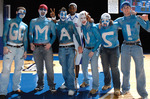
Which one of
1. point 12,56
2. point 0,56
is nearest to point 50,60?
point 12,56

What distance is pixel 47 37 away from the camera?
3.30 meters

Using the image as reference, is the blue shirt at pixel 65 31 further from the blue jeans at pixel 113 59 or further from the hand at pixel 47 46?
the blue jeans at pixel 113 59

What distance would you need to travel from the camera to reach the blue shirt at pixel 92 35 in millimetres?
3175

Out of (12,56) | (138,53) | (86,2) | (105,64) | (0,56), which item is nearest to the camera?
(138,53)

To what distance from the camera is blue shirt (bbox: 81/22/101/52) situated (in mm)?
3175

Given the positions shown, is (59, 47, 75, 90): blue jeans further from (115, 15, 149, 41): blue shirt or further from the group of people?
(115, 15, 149, 41): blue shirt

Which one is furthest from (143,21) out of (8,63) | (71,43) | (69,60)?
(8,63)

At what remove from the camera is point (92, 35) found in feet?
10.7

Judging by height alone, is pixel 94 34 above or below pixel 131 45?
above

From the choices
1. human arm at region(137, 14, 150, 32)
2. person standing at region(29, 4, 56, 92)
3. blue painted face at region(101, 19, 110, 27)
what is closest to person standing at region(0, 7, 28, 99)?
person standing at region(29, 4, 56, 92)

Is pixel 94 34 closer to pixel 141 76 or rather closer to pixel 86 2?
pixel 141 76

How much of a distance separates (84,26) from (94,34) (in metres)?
0.26

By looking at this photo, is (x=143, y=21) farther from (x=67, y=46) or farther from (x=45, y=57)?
(x=45, y=57)

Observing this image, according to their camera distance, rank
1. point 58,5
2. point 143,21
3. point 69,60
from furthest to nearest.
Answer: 1. point 58,5
2. point 69,60
3. point 143,21
